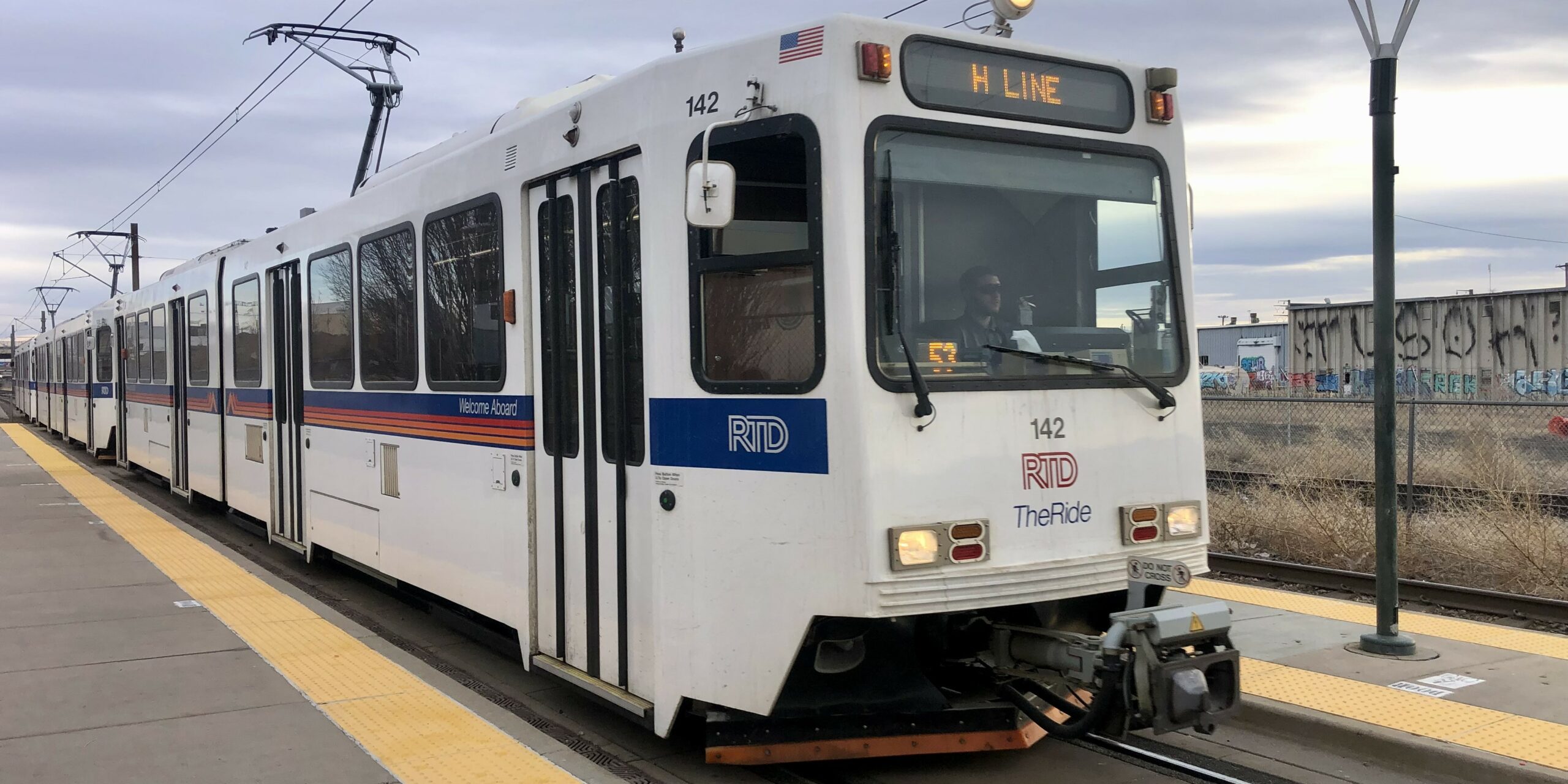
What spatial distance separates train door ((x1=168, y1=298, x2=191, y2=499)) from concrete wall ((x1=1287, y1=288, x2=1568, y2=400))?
2134 centimetres

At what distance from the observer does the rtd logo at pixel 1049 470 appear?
15.3ft

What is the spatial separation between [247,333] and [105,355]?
11.8 metres

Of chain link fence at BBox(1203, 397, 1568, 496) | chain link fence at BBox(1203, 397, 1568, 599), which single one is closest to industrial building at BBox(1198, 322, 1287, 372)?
chain link fence at BBox(1203, 397, 1568, 496)

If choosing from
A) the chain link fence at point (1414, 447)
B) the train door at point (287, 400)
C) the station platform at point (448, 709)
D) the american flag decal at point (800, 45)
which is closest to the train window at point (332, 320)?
the train door at point (287, 400)

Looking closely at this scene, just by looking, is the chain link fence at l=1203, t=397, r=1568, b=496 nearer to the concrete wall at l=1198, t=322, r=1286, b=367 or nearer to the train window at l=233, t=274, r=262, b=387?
the train window at l=233, t=274, r=262, b=387

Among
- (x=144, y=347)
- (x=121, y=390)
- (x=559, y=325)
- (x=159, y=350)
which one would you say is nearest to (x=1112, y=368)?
(x=559, y=325)

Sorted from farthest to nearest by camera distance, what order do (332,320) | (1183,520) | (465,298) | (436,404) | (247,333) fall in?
(247,333) → (332,320) → (436,404) → (465,298) → (1183,520)

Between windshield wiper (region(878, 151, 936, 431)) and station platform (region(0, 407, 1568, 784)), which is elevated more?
windshield wiper (region(878, 151, 936, 431))

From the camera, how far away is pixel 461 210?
6.75m

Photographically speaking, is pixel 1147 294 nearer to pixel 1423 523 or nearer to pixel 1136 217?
pixel 1136 217

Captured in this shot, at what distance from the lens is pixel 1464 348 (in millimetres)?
26062

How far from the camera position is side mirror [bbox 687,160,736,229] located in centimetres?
438

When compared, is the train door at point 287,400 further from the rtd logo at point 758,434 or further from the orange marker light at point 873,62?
the orange marker light at point 873,62

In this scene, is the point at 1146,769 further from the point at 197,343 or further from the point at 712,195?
the point at 197,343
